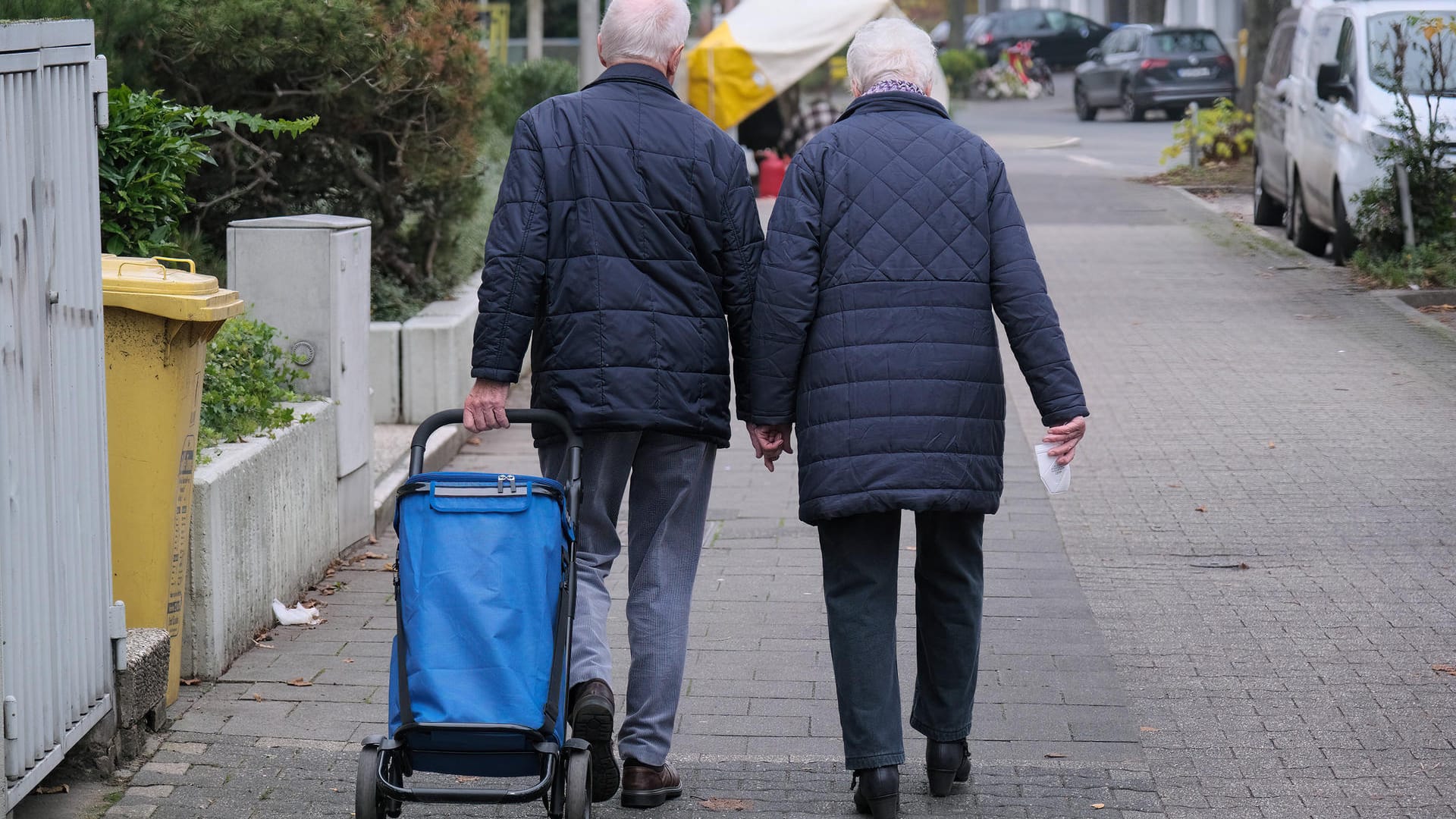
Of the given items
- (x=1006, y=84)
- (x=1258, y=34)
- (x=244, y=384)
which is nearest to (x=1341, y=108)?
(x=244, y=384)

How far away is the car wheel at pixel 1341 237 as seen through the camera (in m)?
13.3

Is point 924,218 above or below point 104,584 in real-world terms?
above

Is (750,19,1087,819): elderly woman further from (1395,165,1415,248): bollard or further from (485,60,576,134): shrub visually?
(485,60,576,134): shrub

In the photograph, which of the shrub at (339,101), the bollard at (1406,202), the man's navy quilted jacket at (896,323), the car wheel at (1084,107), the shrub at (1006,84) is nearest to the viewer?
the man's navy quilted jacket at (896,323)

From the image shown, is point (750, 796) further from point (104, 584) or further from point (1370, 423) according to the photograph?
point (1370, 423)

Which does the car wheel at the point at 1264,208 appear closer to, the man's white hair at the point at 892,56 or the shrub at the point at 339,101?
the shrub at the point at 339,101

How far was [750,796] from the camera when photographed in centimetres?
427

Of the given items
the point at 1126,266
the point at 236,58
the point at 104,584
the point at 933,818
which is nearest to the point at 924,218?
the point at 933,818

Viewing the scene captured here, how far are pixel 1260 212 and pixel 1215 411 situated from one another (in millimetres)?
8715

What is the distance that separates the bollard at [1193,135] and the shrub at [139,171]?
18.2 metres

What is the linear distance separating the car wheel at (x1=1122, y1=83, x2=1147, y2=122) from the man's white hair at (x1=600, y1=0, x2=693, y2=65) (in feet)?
101

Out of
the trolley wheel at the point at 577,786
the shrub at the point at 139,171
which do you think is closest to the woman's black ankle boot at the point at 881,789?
the trolley wheel at the point at 577,786

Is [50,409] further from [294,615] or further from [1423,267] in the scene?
[1423,267]

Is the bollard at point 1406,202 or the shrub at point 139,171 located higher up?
the shrub at point 139,171
